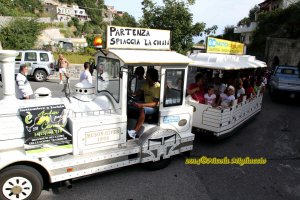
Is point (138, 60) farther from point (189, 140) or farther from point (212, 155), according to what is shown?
point (212, 155)

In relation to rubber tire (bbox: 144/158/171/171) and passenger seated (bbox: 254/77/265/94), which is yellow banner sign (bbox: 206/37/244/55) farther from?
rubber tire (bbox: 144/158/171/171)

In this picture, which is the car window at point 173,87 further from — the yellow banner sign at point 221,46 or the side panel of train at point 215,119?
the yellow banner sign at point 221,46

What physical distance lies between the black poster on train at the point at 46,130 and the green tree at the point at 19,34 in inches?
1136

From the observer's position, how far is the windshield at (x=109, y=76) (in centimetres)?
500

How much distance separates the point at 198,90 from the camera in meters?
7.50

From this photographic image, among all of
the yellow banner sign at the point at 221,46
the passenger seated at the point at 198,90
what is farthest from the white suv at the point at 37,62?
the passenger seated at the point at 198,90

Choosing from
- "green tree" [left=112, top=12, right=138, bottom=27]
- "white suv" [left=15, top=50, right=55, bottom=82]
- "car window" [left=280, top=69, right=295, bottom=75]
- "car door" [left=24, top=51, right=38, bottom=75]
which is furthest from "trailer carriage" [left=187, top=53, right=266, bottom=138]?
"green tree" [left=112, top=12, right=138, bottom=27]

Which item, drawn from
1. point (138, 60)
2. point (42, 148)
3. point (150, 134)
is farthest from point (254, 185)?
point (42, 148)

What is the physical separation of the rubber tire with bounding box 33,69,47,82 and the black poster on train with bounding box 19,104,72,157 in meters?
12.3

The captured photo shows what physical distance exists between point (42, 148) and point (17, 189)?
67 centimetres

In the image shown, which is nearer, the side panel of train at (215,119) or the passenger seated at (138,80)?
the passenger seated at (138,80)

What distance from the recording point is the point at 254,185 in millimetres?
5273

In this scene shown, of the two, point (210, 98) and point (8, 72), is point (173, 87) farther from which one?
point (8, 72)

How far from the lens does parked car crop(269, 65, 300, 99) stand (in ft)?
43.0
